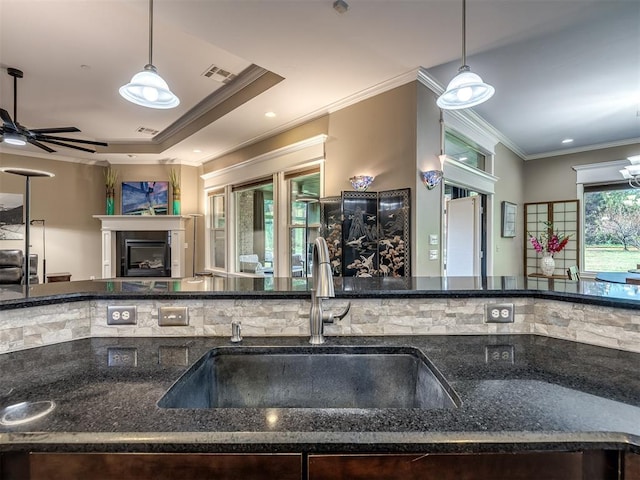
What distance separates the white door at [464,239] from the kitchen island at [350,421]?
10.9 ft

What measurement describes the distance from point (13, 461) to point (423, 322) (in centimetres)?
120

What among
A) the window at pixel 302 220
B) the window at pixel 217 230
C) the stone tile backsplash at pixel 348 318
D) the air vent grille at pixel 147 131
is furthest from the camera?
the window at pixel 217 230

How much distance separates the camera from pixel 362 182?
3551 mm

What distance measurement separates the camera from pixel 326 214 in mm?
3848

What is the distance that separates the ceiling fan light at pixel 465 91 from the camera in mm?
1936

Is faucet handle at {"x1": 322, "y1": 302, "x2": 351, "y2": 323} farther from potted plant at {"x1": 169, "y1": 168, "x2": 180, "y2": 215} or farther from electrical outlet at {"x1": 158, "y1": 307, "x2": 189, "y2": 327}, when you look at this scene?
potted plant at {"x1": 169, "y1": 168, "x2": 180, "y2": 215}

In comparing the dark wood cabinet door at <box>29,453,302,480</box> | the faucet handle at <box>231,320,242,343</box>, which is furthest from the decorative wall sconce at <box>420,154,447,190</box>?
the dark wood cabinet door at <box>29,453,302,480</box>

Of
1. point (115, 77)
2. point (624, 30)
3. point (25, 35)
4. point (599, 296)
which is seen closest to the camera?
point (599, 296)

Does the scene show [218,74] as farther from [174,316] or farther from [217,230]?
[217,230]

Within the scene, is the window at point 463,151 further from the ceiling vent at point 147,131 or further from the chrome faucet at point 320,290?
the ceiling vent at point 147,131

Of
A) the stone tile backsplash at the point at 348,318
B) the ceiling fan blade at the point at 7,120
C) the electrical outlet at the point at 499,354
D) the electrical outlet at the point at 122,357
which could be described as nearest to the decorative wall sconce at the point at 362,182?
the stone tile backsplash at the point at 348,318

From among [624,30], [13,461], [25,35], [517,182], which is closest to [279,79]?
[25,35]

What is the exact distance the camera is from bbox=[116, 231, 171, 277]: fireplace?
21.9 ft

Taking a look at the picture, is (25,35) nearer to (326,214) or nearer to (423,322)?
(326,214)
